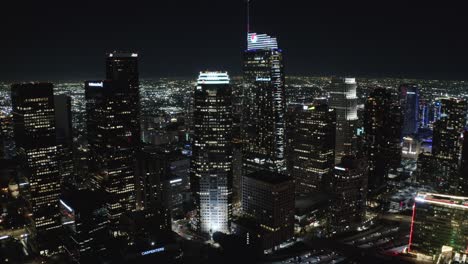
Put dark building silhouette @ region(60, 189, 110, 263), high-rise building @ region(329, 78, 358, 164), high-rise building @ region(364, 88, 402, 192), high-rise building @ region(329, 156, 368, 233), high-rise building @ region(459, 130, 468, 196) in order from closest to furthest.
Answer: dark building silhouette @ region(60, 189, 110, 263)
high-rise building @ region(329, 156, 368, 233)
high-rise building @ region(459, 130, 468, 196)
high-rise building @ region(364, 88, 402, 192)
high-rise building @ region(329, 78, 358, 164)

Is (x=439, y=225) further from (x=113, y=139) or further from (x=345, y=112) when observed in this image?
(x=113, y=139)

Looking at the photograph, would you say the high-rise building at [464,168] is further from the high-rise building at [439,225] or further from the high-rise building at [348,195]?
the high-rise building at [348,195]

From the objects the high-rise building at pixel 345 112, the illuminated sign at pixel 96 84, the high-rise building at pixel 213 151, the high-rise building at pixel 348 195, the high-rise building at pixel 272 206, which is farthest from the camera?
the high-rise building at pixel 345 112

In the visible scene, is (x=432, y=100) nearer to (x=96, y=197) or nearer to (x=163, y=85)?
(x=163, y=85)

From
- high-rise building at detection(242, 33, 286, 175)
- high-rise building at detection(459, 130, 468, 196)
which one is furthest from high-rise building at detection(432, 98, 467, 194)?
high-rise building at detection(242, 33, 286, 175)

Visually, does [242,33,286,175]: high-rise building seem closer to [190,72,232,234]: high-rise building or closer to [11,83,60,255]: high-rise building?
[190,72,232,234]: high-rise building

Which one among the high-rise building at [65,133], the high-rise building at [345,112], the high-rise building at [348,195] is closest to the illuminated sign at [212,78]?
the high-rise building at [348,195]

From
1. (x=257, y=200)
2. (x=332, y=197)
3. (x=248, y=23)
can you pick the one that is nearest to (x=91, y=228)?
(x=257, y=200)

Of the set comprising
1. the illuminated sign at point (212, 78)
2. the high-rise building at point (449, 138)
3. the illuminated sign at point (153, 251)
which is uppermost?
the illuminated sign at point (212, 78)
